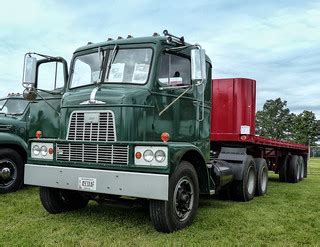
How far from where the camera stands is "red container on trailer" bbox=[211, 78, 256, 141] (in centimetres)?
958

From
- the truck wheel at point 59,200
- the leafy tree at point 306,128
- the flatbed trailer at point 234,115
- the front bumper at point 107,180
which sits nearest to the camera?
the front bumper at point 107,180

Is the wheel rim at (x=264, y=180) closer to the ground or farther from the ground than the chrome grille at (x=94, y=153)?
closer to the ground

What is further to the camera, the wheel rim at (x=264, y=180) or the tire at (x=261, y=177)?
the wheel rim at (x=264, y=180)

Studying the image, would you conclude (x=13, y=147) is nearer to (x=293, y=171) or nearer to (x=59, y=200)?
(x=59, y=200)

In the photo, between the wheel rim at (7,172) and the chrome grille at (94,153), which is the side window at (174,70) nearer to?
the chrome grille at (94,153)

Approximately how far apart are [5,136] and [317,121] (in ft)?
196

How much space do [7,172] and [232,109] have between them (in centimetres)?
540

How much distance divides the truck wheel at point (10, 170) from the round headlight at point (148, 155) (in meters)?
4.77

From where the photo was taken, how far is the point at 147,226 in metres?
5.82

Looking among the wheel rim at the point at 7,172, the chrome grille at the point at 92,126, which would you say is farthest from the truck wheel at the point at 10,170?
the chrome grille at the point at 92,126

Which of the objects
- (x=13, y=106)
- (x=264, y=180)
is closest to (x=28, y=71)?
(x=13, y=106)

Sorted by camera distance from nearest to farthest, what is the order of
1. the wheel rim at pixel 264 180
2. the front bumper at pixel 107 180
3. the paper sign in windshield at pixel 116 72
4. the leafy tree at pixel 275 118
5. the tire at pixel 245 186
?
the front bumper at pixel 107 180 → the paper sign in windshield at pixel 116 72 → the tire at pixel 245 186 → the wheel rim at pixel 264 180 → the leafy tree at pixel 275 118

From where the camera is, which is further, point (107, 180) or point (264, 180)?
point (264, 180)

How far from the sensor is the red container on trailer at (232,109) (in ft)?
31.4
